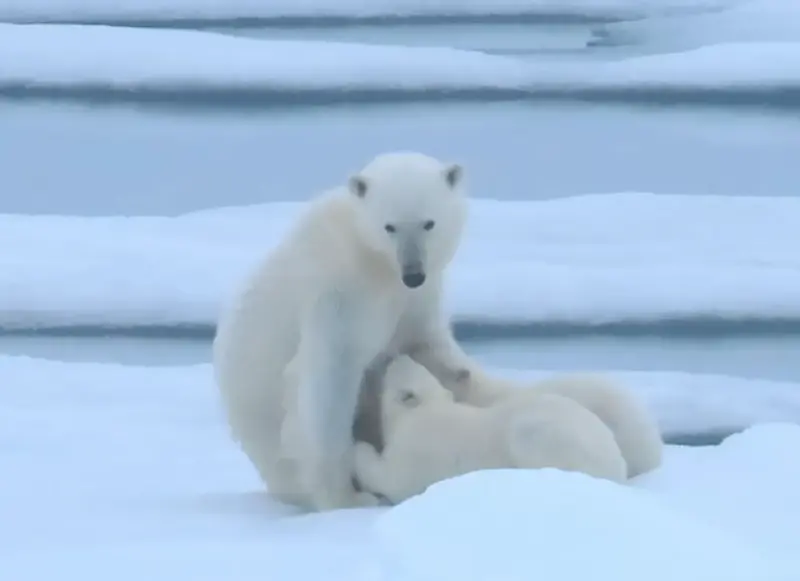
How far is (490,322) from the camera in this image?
3.94 meters

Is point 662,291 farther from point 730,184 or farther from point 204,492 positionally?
point 204,492

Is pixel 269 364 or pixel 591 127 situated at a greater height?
pixel 591 127

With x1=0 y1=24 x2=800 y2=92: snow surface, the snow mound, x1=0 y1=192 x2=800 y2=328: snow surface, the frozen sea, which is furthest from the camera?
x1=0 y1=24 x2=800 y2=92: snow surface

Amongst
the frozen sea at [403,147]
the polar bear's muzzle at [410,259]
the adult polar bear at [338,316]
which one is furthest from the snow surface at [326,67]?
the polar bear's muzzle at [410,259]

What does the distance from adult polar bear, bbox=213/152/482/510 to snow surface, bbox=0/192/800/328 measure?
1.67m

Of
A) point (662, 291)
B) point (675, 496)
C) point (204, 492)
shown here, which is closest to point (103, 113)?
point (662, 291)

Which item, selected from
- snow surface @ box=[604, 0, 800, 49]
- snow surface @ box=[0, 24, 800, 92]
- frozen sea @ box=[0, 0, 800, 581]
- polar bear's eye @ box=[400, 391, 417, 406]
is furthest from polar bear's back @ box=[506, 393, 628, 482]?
snow surface @ box=[604, 0, 800, 49]

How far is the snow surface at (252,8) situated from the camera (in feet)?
16.6

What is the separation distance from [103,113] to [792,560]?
3.55 metres

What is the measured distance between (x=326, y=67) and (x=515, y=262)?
1053 millimetres

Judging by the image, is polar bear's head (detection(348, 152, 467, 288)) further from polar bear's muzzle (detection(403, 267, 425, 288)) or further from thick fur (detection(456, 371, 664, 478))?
thick fur (detection(456, 371, 664, 478))

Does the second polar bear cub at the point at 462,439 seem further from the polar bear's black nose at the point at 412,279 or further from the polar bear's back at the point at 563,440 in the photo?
the polar bear's black nose at the point at 412,279

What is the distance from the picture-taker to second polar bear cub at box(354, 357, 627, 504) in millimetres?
1785

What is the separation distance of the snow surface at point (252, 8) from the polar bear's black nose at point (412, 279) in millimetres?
3194
